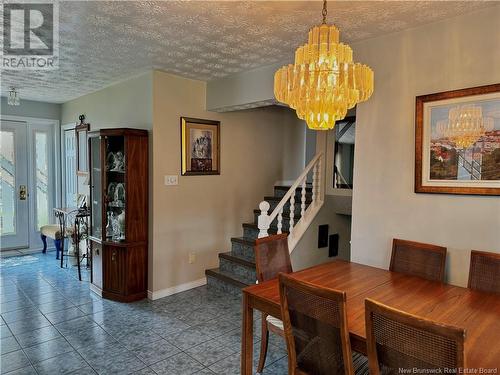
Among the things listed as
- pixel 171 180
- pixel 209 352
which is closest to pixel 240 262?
pixel 171 180

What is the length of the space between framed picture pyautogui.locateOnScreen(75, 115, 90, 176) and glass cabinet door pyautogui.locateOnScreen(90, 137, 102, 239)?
4.42 ft

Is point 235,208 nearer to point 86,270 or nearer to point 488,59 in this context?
point 86,270

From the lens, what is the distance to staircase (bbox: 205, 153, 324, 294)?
3.83 metres

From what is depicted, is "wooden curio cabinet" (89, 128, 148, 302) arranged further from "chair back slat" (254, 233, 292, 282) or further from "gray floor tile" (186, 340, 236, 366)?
"chair back slat" (254, 233, 292, 282)

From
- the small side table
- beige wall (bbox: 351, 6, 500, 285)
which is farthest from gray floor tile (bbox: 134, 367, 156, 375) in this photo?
the small side table

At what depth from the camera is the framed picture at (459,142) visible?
2.18m

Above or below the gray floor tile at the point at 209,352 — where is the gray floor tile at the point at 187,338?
above

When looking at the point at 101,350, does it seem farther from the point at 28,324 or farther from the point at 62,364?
the point at 28,324

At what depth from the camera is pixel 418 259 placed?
7.83ft

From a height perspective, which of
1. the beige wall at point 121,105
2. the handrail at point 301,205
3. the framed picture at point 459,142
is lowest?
the handrail at point 301,205

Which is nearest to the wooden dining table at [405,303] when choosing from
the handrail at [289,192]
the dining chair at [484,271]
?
the dining chair at [484,271]

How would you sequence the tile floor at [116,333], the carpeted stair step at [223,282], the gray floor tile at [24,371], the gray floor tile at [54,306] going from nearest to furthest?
1. the gray floor tile at [24,371]
2. the tile floor at [116,333]
3. the gray floor tile at [54,306]
4. the carpeted stair step at [223,282]

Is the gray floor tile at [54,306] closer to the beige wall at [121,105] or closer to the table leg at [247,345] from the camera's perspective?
the beige wall at [121,105]

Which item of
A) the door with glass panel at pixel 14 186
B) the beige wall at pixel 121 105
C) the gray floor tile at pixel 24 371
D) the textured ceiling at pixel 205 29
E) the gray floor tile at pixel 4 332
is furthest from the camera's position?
the door with glass panel at pixel 14 186
